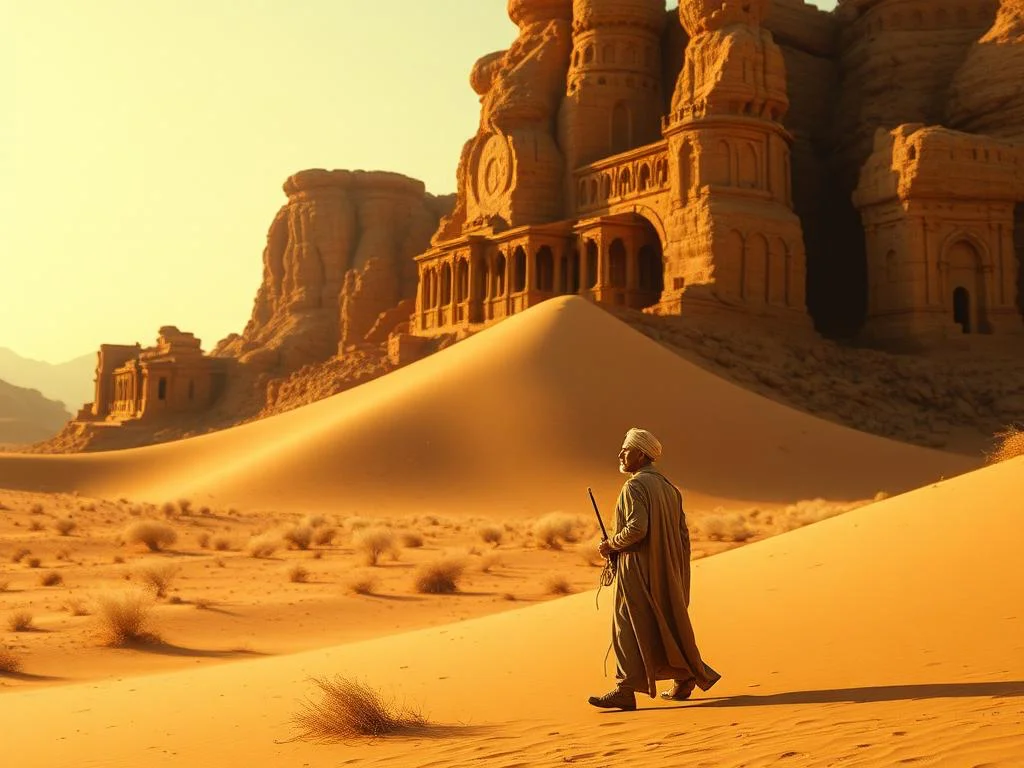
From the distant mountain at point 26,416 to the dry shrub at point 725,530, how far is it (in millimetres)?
98253

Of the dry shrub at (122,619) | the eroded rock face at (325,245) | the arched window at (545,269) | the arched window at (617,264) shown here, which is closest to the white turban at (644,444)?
the dry shrub at (122,619)

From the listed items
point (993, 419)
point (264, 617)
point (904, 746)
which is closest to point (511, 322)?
point (993, 419)

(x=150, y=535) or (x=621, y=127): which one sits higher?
(x=621, y=127)

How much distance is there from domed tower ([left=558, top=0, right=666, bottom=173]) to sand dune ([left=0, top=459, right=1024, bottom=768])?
39.4 meters

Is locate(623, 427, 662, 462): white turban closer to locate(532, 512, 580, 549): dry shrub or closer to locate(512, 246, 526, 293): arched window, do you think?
locate(532, 512, 580, 549): dry shrub

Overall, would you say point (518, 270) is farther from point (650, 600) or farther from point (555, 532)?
point (650, 600)

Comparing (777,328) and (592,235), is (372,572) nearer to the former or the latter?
(777,328)

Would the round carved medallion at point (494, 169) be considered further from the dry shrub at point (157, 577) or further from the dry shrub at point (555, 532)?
the dry shrub at point (157, 577)

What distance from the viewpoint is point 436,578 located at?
599 inches

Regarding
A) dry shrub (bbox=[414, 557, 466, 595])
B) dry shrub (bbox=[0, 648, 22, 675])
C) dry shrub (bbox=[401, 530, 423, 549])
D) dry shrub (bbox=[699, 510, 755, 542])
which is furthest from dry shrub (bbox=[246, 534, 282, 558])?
dry shrub (bbox=[0, 648, 22, 675])

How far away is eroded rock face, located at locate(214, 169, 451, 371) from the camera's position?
236 feet

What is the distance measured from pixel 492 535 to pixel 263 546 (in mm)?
4228

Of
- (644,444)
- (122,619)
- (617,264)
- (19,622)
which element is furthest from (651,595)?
(617,264)

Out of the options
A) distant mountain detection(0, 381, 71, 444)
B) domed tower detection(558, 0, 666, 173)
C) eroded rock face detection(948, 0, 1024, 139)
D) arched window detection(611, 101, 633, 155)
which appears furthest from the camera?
distant mountain detection(0, 381, 71, 444)
